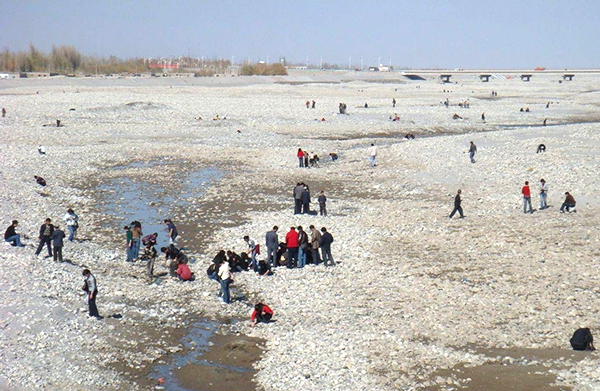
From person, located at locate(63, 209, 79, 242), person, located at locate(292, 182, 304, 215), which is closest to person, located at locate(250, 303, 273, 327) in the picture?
person, located at locate(63, 209, 79, 242)

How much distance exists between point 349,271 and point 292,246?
6.64ft

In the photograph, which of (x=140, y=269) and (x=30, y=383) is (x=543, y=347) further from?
(x=140, y=269)

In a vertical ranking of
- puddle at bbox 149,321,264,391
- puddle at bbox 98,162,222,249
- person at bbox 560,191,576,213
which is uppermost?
person at bbox 560,191,576,213

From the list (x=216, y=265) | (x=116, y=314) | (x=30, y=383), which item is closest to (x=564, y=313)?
(x=216, y=265)

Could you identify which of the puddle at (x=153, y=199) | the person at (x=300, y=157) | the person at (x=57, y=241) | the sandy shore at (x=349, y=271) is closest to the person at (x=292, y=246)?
the sandy shore at (x=349, y=271)

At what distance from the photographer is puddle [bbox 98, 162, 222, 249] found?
28.9 metres

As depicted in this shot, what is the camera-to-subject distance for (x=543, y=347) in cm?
1545

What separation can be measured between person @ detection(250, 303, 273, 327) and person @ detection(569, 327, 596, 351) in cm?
736

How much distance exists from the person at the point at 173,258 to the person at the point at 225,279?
9.09ft

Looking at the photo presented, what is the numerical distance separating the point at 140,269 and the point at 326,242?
6218mm

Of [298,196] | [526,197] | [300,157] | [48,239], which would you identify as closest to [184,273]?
[48,239]

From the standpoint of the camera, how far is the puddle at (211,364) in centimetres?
1440

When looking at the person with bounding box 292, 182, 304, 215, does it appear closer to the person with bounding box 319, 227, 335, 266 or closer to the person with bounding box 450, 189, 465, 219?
the person with bounding box 450, 189, 465, 219

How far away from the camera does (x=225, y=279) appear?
61.9 feet
